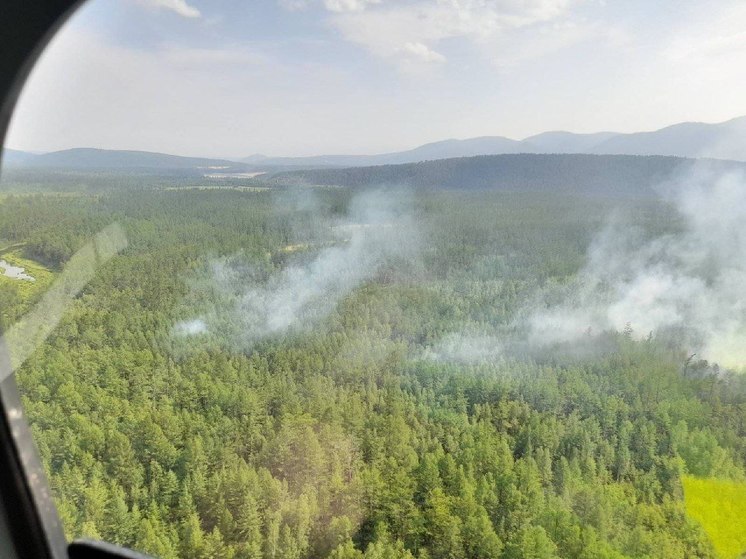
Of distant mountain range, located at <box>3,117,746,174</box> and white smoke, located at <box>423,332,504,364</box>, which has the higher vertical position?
distant mountain range, located at <box>3,117,746,174</box>

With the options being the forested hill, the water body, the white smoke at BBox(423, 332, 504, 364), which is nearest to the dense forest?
the white smoke at BBox(423, 332, 504, 364)

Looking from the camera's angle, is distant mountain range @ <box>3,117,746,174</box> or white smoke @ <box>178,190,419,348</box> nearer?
distant mountain range @ <box>3,117,746,174</box>

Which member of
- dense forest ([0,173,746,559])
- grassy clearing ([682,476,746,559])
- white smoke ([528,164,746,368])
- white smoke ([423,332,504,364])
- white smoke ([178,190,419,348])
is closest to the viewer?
grassy clearing ([682,476,746,559])

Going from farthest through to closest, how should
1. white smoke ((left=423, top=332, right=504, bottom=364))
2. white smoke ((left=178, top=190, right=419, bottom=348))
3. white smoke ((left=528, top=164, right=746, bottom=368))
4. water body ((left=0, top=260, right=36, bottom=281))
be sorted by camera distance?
white smoke ((left=178, top=190, right=419, bottom=348))
white smoke ((left=423, top=332, right=504, bottom=364))
white smoke ((left=528, top=164, right=746, bottom=368))
water body ((left=0, top=260, right=36, bottom=281))

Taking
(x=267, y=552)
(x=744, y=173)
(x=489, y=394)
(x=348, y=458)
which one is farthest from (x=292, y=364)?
(x=744, y=173)

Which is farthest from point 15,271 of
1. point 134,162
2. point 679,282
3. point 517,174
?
point 679,282

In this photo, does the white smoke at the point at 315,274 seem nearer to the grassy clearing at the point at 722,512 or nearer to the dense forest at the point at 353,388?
the dense forest at the point at 353,388

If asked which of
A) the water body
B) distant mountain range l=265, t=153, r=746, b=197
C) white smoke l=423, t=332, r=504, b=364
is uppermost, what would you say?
distant mountain range l=265, t=153, r=746, b=197

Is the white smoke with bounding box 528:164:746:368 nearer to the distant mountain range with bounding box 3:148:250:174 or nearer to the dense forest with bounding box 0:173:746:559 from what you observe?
the dense forest with bounding box 0:173:746:559
